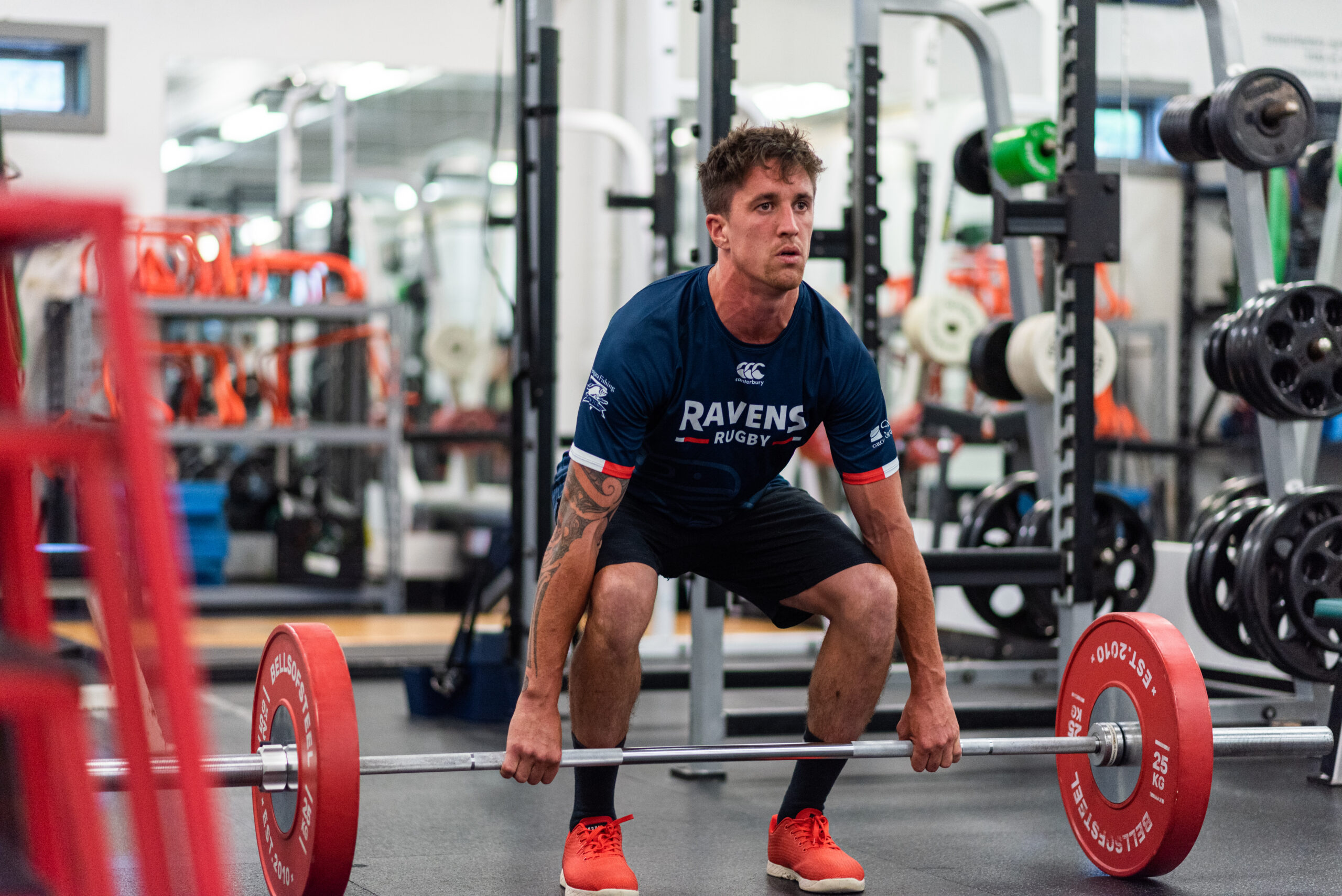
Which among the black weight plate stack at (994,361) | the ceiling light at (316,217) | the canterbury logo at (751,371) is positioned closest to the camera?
the canterbury logo at (751,371)

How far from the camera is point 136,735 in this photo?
915mm

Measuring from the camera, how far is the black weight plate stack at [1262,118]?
3.39 m

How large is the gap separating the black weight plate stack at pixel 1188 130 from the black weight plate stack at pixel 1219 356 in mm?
408

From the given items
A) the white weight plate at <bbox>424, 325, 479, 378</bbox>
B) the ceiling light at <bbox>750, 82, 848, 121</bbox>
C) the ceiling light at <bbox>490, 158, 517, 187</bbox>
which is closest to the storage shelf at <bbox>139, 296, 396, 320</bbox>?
the white weight plate at <bbox>424, 325, 479, 378</bbox>

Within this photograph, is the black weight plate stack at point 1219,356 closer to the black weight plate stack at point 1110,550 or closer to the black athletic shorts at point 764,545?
the black weight plate stack at point 1110,550

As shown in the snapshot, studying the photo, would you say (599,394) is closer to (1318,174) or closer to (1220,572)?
(1220,572)

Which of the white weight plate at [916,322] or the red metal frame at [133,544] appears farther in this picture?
the white weight plate at [916,322]

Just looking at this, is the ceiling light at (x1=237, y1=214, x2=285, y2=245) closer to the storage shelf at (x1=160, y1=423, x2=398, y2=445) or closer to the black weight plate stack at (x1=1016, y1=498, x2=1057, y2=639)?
the storage shelf at (x1=160, y1=423, x2=398, y2=445)

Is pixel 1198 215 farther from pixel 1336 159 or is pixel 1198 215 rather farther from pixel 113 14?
pixel 113 14

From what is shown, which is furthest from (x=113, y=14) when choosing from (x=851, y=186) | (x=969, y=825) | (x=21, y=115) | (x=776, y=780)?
(x=969, y=825)

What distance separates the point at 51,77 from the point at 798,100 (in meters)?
3.39

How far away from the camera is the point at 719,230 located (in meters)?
2.18

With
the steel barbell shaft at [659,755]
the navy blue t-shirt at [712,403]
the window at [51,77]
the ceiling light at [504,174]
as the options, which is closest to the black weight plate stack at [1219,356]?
the steel barbell shaft at [659,755]

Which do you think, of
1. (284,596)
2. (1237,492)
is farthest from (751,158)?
(284,596)
